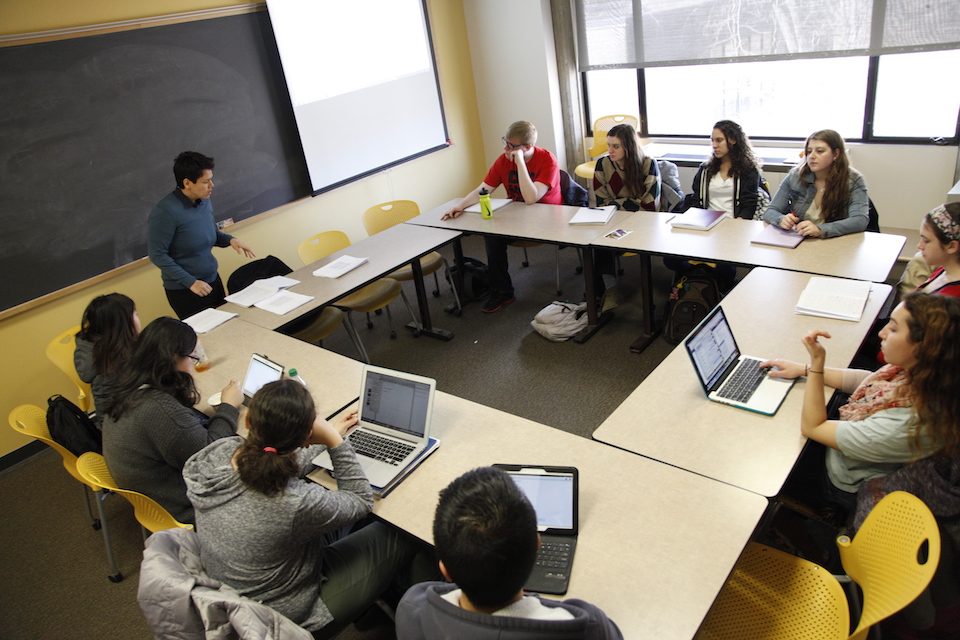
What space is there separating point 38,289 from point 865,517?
4464mm

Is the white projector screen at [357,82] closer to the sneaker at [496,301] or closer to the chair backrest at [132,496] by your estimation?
the sneaker at [496,301]

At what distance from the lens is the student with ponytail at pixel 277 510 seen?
1.80 meters

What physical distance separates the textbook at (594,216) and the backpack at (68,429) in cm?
296

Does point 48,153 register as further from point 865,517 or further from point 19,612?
point 865,517

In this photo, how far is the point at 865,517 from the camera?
1889 millimetres

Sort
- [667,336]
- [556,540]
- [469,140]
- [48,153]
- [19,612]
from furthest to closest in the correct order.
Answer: [469,140], [667,336], [48,153], [19,612], [556,540]

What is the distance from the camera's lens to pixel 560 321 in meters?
4.36

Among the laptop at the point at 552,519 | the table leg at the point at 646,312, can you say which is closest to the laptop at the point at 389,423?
the laptop at the point at 552,519

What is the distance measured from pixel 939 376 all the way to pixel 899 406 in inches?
5.7

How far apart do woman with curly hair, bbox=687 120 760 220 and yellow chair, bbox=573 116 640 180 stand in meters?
1.77

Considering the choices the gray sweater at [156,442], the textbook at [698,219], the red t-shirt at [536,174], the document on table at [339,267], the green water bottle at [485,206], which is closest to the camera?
the gray sweater at [156,442]

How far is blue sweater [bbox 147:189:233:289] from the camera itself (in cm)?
373

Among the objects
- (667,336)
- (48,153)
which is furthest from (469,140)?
(48,153)

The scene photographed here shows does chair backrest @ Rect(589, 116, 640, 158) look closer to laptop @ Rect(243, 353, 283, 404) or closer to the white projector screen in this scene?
the white projector screen
